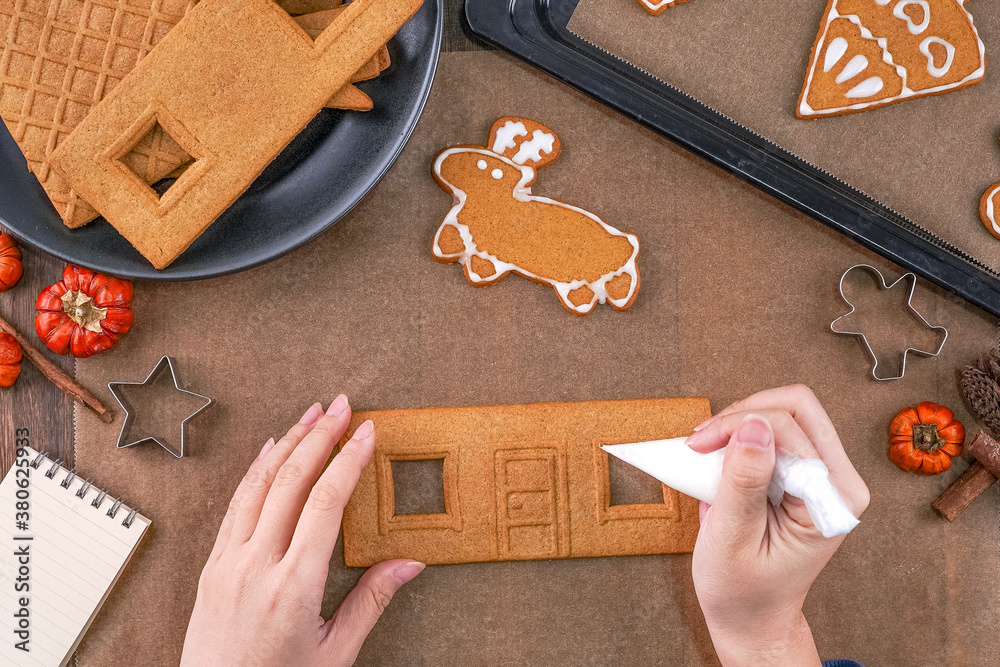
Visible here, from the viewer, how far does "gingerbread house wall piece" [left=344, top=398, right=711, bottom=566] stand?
1432 mm

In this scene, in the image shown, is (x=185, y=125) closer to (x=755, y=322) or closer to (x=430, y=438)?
(x=430, y=438)

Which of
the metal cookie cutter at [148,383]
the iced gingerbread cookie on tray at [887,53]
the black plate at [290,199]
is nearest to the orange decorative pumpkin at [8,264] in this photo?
the black plate at [290,199]

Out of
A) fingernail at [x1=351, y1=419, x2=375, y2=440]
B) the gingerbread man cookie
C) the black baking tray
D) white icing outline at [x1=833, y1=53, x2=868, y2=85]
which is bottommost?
fingernail at [x1=351, y1=419, x2=375, y2=440]

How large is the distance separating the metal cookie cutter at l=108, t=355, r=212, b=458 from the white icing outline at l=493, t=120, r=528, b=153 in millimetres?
841

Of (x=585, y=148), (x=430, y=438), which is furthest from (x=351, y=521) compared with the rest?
(x=585, y=148)

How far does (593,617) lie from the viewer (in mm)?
1464

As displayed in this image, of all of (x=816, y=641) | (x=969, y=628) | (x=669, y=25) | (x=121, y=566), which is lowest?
(x=121, y=566)

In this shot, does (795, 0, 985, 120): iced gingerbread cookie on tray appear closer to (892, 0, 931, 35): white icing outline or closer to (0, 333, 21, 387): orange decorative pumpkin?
(892, 0, 931, 35): white icing outline

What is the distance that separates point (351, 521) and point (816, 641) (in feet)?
3.49

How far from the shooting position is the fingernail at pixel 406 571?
1384 mm

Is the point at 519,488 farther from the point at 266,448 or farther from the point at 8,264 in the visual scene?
the point at 8,264

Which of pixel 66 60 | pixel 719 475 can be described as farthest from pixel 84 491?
pixel 719 475

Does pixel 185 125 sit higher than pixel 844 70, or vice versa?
pixel 844 70

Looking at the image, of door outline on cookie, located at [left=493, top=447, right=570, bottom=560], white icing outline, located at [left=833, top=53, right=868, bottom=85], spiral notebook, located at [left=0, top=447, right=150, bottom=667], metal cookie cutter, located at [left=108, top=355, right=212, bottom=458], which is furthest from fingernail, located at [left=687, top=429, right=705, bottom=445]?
spiral notebook, located at [left=0, top=447, right=150, bottom=667]
